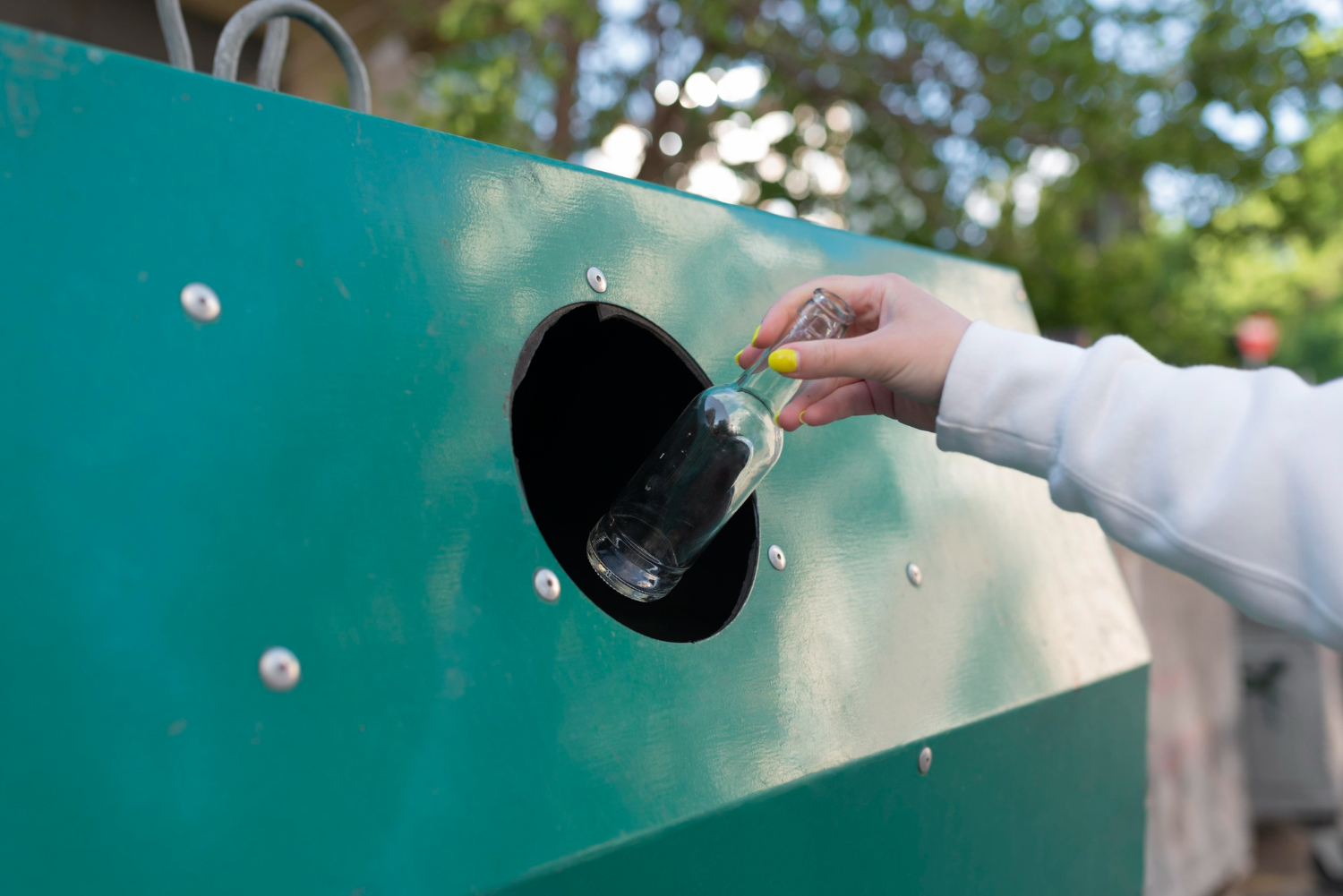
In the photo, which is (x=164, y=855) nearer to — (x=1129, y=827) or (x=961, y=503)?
(x=961, y=503)

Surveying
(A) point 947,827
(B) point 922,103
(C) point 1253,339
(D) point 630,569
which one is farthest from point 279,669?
(C) point 1253,339

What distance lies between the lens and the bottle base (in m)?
0.88

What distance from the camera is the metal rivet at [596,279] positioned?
85cm

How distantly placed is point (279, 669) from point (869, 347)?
18.8 inches

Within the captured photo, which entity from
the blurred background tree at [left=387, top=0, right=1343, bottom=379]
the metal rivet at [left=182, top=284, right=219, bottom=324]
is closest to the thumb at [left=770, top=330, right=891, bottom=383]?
the metal rivet at [left=182, top=284, right=219, bottom=324]

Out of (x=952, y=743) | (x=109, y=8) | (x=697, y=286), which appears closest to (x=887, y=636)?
(x=952, y=743)

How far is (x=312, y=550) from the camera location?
603mm

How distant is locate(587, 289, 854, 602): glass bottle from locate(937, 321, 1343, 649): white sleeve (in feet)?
0.62

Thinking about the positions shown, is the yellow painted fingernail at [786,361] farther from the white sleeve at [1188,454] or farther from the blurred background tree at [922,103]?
the blurred background tree at [922,103]

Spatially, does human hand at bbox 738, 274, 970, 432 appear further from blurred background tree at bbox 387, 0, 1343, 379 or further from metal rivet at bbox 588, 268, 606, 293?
blurred background tree at bbox 387, 0, 1343, 379

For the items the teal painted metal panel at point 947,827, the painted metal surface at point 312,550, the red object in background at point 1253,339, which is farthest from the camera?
the red object in background at point 1253,339

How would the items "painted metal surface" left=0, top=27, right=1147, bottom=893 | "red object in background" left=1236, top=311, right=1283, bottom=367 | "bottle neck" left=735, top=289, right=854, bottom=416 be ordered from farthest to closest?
"red object in background" left=1236, top=311, right=1283, bottom=367, "bottle neck" left=735, top=289, right=854, bottom=416, "painted metal surface" left=0, top=27, right=1147, bottom=893

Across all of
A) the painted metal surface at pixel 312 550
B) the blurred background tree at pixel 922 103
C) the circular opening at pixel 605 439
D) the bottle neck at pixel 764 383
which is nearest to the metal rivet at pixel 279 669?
the painted metal surface at pixel 312 550

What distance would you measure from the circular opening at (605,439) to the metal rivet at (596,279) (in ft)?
0.08
